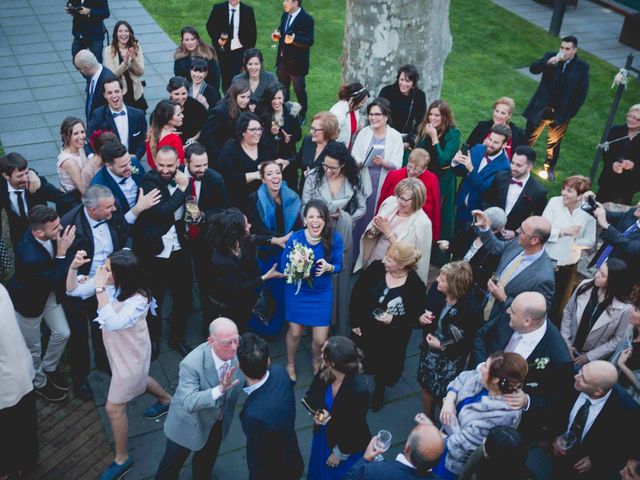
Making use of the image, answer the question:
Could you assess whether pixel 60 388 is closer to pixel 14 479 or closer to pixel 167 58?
pixel 14 479

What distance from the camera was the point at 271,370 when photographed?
469 cm

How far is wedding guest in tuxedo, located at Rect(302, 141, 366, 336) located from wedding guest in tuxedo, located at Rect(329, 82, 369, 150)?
1.10m

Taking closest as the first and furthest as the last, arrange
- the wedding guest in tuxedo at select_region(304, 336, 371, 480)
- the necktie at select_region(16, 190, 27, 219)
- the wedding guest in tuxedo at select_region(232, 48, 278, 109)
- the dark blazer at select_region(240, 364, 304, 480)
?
the dark blazer at select_region(240, 364, 304, 480) < the wedding guest in tuxedo at select_region(304, 336, 371, 480) < the necktie at select_region(16, 190, 27, 219) < the wedding guest in tuxedo at select_region(232, 48, 278, 109)

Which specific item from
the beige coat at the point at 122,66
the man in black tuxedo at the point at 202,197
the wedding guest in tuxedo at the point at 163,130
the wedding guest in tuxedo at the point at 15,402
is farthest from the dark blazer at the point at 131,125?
the wedding guest in tuxedo at the point at 15,402

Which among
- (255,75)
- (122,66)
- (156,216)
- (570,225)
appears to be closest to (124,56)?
(122,66)

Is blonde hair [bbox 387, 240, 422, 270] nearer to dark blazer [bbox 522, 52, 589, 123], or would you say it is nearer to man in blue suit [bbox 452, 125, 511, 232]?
man in blue suit [bbox 452, 125, 511, 232]

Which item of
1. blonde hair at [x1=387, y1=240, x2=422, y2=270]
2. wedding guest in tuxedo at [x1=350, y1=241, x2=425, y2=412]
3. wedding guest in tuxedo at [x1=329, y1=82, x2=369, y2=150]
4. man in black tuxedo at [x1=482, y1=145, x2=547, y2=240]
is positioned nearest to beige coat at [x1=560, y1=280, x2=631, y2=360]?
man in black tuxedo at [x1=482, y1=145, x2=547, y2=240]

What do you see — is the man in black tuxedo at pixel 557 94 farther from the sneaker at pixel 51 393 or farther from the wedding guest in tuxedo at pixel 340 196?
the sneaker at pixel 51 393

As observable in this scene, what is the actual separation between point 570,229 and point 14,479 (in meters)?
5.43

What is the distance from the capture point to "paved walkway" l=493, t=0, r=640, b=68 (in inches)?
572

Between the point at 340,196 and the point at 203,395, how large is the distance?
2.87m

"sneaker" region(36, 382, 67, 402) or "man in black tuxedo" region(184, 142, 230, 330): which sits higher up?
"man in black tuxedo" region(184, 142, 230, 330)

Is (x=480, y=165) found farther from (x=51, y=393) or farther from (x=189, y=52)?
(x=51, y=393)

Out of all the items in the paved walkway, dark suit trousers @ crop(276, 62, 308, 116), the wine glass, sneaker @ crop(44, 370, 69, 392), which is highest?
the wine glass
